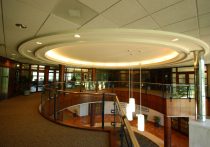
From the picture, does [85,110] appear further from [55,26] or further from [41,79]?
[55,26]

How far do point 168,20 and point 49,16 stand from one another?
2300 millimetres

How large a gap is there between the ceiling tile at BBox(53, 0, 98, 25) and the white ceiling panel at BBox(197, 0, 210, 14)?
1.69 m

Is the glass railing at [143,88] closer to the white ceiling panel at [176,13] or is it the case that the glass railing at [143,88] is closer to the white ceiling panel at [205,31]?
the white ceiling panel at [205,31]

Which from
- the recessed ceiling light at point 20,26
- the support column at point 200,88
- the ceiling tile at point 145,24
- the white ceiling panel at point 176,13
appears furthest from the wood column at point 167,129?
the recessed ceiling light at point 20,26

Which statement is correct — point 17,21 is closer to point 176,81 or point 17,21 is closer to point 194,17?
point 194,17

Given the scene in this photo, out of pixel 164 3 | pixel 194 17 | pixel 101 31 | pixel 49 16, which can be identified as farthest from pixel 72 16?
pixel 194 17

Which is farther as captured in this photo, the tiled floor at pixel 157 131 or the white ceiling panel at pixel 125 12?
the tiled floor at pixel 157 131

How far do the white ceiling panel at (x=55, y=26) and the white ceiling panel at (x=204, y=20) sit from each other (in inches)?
98.1

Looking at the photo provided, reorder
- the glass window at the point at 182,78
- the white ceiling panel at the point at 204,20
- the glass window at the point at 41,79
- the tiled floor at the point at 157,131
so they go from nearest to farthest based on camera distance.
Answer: the white ceiling panel at the point at 204,20 → the tiled floor at the point at 157,131 → the glass window at the point at 182,78 → the glass window at the point at 41,79

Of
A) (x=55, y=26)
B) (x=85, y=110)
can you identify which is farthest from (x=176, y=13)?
(x=85, y=110)

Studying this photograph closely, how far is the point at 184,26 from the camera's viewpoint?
2924 millimetres

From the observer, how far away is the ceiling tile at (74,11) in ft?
7.27

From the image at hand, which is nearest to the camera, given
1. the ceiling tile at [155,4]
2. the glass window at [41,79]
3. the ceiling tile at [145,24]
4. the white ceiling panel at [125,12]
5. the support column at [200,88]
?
the ceiling tile at [155,4]

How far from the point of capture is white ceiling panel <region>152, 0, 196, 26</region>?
2.17 m
